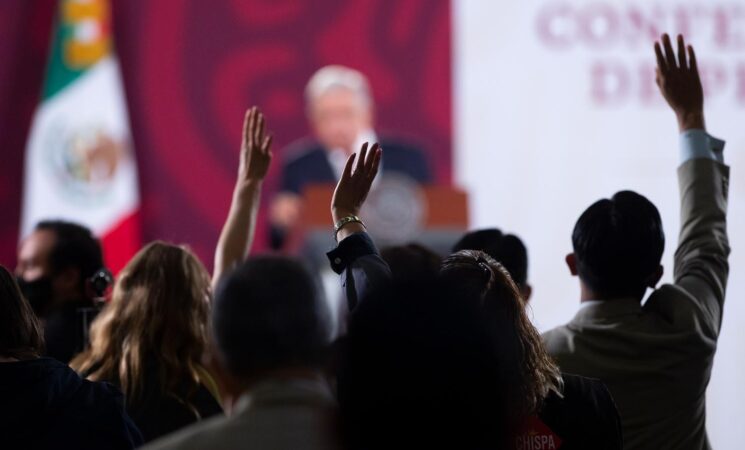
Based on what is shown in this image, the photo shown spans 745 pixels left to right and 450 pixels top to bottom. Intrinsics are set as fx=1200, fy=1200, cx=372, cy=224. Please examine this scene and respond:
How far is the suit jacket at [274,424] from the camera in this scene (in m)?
1.19

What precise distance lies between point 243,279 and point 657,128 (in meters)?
4.94

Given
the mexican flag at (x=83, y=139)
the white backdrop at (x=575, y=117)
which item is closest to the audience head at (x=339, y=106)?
the white backdrop at (x=575, y=117)

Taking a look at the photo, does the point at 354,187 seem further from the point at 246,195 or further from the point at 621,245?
the point at 246,195

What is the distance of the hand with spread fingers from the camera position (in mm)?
1969

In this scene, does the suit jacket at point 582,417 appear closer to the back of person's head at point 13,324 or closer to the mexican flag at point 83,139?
the back of person's head at point 13,324

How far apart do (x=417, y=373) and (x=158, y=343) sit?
131cm

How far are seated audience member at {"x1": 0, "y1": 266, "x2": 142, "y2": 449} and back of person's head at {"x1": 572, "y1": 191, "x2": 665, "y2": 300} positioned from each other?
0.89m

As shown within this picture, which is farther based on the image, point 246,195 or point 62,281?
point 62,281

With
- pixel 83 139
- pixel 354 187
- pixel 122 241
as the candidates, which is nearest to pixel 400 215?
Result: pixel 122 241

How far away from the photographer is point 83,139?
5.95 m

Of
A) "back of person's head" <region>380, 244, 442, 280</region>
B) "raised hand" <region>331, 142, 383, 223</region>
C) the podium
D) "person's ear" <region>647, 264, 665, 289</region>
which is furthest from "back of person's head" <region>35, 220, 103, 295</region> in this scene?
the podium

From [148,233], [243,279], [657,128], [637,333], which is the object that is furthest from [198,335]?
[657,128]

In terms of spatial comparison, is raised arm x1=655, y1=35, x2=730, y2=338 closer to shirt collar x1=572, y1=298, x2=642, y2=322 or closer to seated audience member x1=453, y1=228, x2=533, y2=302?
shirt collar x1=572, y1=298, x2=642, y2=322

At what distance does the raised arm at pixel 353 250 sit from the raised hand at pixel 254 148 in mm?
694
